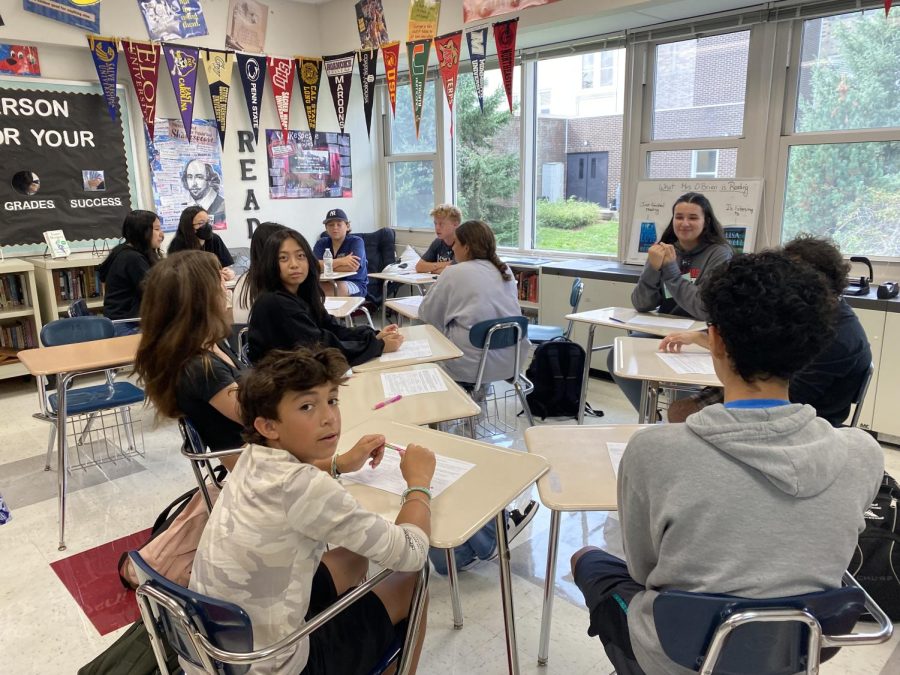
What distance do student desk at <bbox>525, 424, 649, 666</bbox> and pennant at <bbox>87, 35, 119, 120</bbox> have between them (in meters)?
4.78

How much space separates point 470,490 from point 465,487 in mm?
18

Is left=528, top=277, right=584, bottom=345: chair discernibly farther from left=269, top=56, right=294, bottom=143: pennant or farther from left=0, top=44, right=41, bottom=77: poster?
left=0, top=44, right=41, bottom=77: poster

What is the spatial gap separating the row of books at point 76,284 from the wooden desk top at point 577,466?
4284 millimetres

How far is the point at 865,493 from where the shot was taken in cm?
101

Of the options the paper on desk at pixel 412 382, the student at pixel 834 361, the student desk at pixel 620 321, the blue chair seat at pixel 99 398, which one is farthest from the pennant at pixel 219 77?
the student at pixel 834 361

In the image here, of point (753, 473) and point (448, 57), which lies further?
point (448, 57)

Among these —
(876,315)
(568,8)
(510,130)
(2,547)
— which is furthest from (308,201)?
(876,315)

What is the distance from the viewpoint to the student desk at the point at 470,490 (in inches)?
51.9

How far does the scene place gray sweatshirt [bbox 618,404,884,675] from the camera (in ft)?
3.17

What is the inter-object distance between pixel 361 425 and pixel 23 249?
4.36 metres

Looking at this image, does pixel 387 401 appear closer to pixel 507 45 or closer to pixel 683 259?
pixel 683 259

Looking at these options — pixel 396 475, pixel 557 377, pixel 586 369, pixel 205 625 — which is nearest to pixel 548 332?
pixel 557 377

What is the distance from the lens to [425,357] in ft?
8.49

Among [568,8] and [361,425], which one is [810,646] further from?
[568,8]
